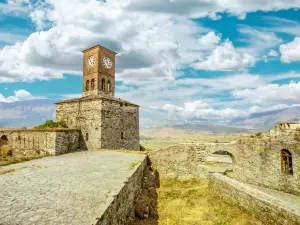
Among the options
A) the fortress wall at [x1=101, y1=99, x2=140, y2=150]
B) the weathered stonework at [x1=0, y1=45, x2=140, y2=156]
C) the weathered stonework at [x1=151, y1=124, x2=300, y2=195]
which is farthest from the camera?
the fortress wall at [x1=101, y1=99, x2=140, y2=150]

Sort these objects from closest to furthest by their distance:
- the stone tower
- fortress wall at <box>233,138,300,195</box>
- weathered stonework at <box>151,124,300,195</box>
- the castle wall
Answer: fortress wall at <box>233,138,300,195</box>, weathered stonework at <box>151,124,300,195</box>, the castle wall, the stone tower

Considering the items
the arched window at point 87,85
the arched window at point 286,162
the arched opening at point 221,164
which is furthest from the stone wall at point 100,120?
the arched window at point 286,162

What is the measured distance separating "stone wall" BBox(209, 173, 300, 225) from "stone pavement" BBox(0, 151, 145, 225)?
22.9ft

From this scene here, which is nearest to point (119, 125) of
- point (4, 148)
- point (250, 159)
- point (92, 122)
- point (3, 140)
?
point (92, 122)

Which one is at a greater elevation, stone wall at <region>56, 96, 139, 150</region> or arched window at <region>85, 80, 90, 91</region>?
arched window at <region>85, 80, 90, 91</region>

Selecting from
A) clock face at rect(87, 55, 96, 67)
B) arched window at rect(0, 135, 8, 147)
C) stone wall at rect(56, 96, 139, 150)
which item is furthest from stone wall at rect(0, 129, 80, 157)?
clock face at rect(87, 55, 96, 67)

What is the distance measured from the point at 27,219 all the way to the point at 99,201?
85.2 inches

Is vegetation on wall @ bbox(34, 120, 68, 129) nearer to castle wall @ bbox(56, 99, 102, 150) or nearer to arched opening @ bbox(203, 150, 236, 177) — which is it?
castle wall @ bbox(56, 99, 102, 150)

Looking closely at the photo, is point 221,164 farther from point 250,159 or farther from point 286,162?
point 286,162

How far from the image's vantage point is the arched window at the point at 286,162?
16.7 meters

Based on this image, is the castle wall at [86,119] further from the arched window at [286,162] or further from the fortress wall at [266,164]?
the arched window at [286,162]

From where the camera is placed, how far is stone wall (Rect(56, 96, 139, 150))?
24.2 metres

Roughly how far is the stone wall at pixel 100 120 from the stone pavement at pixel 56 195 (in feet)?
40.5

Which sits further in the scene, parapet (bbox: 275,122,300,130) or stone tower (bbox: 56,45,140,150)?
stone tower (bbox: 56,45,140,150)
